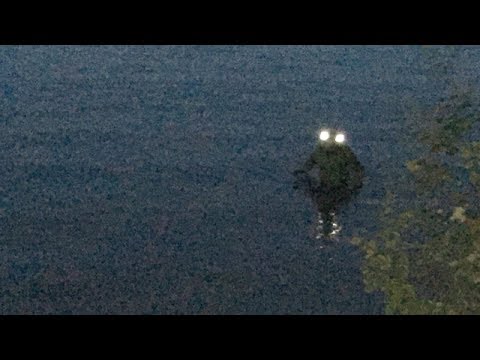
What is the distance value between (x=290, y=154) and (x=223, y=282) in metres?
1.39

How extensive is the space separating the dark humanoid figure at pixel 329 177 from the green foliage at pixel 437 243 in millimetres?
1094

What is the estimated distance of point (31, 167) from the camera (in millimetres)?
7430

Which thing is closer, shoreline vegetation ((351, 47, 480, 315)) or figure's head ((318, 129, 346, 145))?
shoreline vegetation ((351, 47, 480, 315))

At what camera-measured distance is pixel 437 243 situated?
4.70m

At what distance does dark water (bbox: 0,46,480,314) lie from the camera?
6688mm

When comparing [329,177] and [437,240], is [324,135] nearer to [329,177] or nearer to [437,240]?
[329,177]

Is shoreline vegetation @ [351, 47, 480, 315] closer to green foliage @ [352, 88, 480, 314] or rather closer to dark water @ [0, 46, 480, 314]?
green foliage @ [352, 88, 480, 314]

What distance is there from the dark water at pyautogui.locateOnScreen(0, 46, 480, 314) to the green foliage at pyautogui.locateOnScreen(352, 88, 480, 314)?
1.40 metres

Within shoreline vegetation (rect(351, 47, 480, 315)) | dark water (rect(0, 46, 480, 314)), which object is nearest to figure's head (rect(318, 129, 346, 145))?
dark water (rect(0, 46, 480, 314))

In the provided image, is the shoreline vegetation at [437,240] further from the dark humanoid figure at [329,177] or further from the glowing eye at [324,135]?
the glowing eye at [324,135]

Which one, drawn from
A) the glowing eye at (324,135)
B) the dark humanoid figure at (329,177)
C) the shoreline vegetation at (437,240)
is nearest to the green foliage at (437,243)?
the shoreline vegetation at (437,240)

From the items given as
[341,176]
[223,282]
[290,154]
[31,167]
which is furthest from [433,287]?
[31,167]
